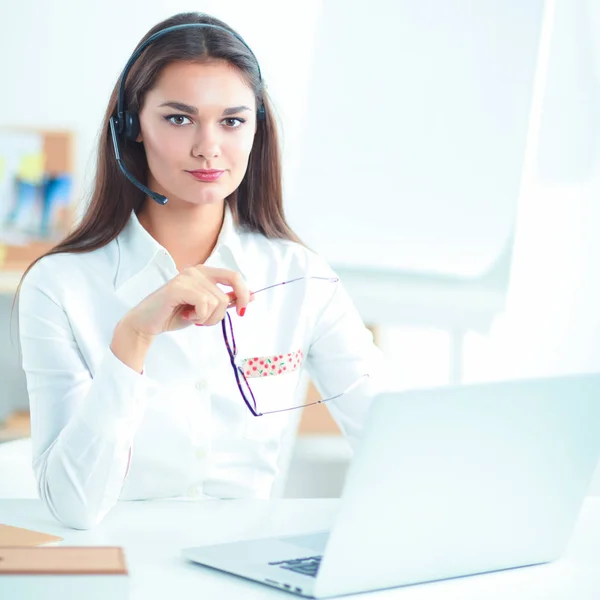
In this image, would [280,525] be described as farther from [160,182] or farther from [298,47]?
[298,47]

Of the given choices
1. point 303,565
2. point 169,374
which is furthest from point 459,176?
point 303,565

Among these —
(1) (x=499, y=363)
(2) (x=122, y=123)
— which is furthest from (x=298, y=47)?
(2) (x=122, y=123)

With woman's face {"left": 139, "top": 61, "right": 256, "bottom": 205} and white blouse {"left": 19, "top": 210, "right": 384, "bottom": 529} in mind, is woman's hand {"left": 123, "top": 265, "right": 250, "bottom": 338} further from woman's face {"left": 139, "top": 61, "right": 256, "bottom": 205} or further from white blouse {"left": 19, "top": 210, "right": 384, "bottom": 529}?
woman's face {"left": 139, "top": 61, "right": 256, "bottom": 205}

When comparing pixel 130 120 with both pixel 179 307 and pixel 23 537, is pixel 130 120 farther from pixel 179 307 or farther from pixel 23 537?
pixel 23 537

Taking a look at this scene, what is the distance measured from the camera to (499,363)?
127 inches

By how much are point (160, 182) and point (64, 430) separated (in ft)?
1.39

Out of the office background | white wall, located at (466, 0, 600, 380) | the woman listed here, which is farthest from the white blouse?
white wall, located at (466, 0, 600, 380)

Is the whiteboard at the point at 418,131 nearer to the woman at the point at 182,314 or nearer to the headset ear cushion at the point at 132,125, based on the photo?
the woman at the point at 182,314

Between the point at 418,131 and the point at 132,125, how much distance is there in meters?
1.35

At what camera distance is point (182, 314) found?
120 cm

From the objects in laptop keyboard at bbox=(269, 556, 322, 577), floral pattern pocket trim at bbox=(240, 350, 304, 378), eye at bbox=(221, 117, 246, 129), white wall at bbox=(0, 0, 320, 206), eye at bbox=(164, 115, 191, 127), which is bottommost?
laptop keyboard at bbox=(269, 556, 322, 577)

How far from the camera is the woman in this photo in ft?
3.99

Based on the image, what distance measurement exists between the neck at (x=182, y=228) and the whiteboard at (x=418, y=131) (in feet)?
3.89

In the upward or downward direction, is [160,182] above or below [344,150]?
below
